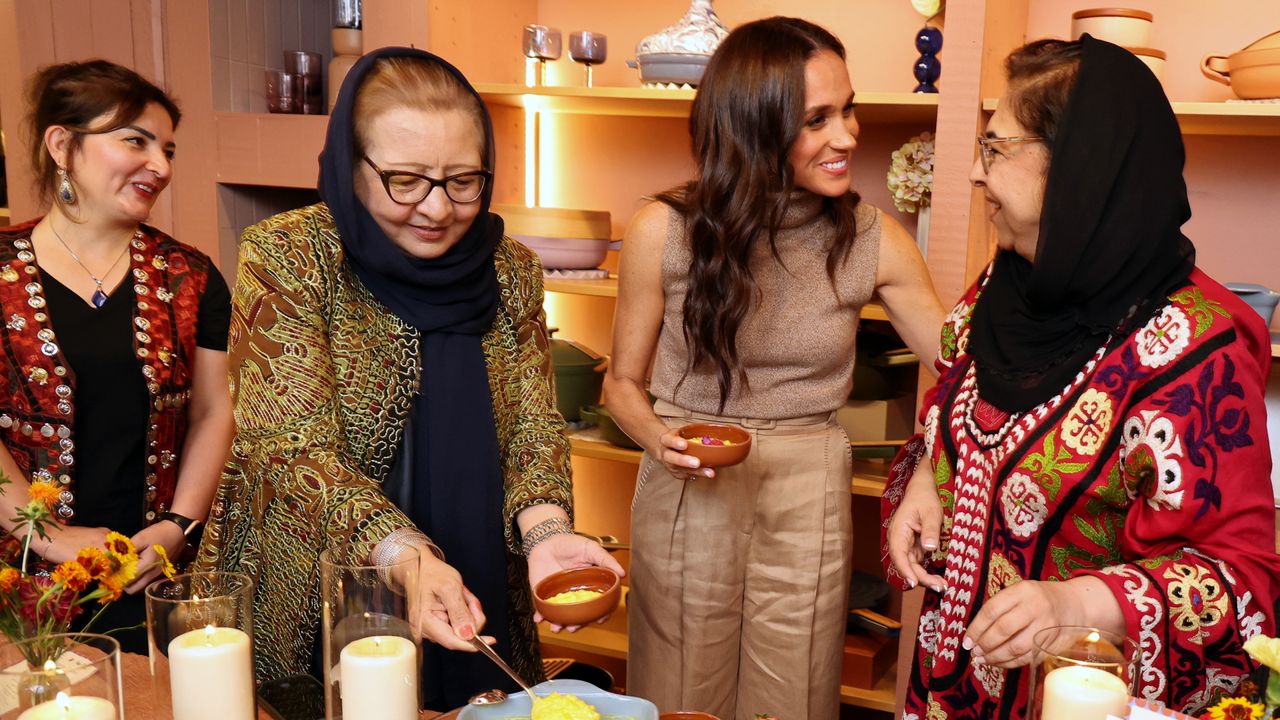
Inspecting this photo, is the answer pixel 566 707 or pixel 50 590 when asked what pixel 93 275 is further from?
pixel 566 707

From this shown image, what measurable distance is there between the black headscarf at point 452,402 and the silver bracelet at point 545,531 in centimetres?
13

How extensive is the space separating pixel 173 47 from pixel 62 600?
2260mm

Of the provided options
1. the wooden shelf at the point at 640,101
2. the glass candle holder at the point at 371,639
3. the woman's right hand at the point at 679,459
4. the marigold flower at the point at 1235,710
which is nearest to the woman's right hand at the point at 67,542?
the woman's right hand at the point at 679,459

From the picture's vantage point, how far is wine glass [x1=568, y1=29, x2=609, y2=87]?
2.66 metres

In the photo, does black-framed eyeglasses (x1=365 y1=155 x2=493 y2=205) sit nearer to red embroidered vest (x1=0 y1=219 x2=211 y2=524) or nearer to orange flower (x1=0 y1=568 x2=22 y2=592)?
orange flower (x1=0 y1=568 x2=22 y2=592)

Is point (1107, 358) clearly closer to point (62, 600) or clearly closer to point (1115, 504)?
point (1115, 504)

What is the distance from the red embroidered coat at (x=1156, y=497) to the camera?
121cm

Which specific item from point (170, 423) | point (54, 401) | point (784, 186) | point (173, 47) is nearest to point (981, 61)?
point (784, 186)

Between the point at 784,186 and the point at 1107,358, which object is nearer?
the point at 1107,358

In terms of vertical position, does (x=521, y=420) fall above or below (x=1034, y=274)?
below

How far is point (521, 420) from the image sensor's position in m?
1.68

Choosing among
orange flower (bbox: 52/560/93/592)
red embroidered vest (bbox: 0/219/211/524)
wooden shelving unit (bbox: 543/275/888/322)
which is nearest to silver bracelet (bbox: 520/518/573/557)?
orange flower (bbox: 52/560/93/592)

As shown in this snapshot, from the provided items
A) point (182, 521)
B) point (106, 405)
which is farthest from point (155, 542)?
point (106, 405)

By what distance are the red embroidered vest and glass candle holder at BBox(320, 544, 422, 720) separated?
124 centimetres
